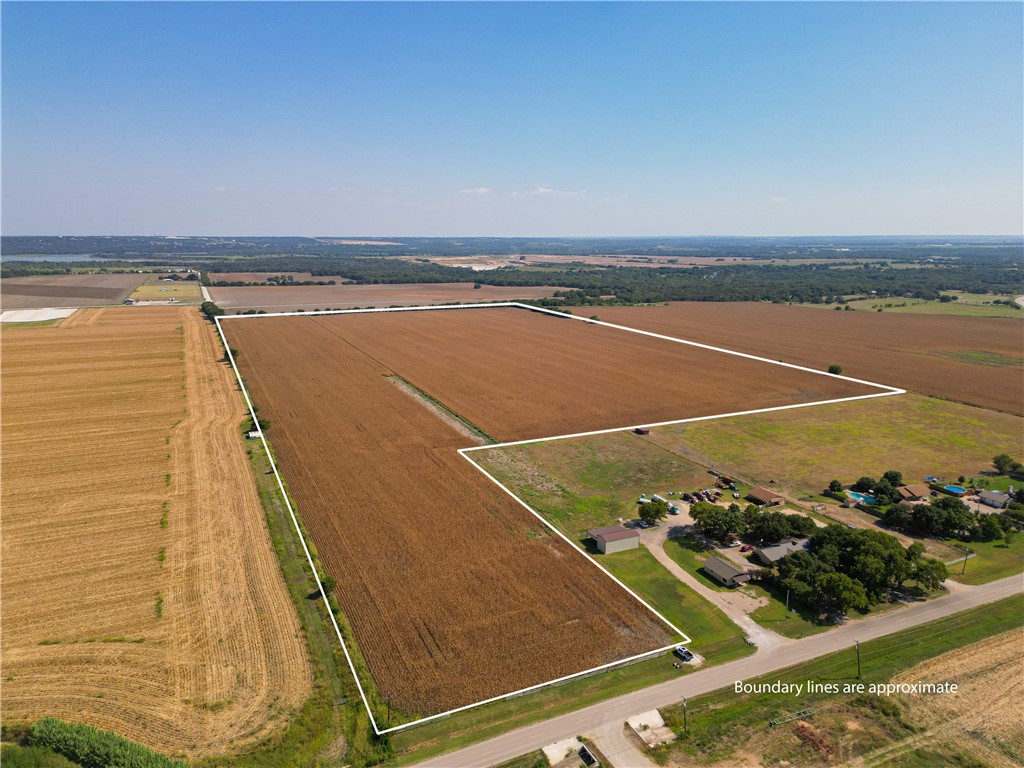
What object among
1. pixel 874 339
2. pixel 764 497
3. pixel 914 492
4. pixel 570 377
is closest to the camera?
pixel 764 497

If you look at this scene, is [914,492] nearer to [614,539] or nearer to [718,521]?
[718,521]

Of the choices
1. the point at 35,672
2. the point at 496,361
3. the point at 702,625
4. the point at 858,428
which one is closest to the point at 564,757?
the point at 702,625

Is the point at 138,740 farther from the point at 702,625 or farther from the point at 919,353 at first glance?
the point at 919,353

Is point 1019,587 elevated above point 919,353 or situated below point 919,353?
below

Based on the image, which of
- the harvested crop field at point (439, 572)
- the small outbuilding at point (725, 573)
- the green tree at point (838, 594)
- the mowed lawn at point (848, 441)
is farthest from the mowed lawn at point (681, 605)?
the mowed lawn at point (848, 441)

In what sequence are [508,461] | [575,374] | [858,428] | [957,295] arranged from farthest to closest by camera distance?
[957,295] < [575,374] < [858,428] < [508,461]

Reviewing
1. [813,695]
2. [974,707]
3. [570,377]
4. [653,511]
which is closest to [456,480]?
[653,511]
